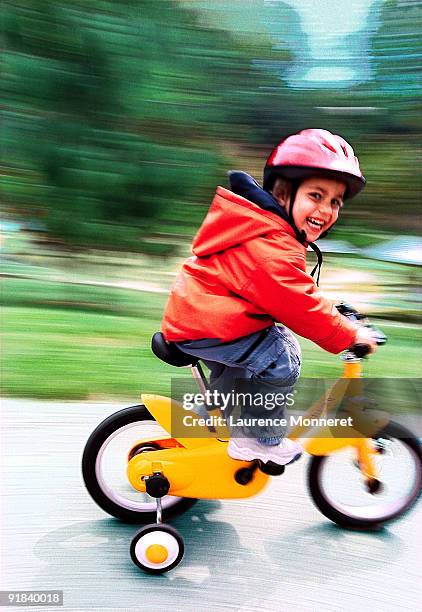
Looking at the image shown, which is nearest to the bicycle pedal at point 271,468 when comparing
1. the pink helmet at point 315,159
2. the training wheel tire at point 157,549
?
the training wheel tire at point 157,549

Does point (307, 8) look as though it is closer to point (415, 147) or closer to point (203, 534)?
point (415, 147)

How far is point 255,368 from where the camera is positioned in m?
2.03

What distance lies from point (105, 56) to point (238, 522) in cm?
284

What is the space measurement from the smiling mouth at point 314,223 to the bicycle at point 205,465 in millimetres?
306

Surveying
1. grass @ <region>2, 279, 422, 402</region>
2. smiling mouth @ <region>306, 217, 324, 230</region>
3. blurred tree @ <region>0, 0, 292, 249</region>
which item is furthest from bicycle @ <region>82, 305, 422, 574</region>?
blurred tree @ <region>0, 0, 292, 249</region>

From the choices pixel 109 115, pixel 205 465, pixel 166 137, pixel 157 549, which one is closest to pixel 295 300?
pixel 205 465

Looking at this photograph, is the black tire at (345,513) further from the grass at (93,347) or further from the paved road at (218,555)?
the grass at (93,347)

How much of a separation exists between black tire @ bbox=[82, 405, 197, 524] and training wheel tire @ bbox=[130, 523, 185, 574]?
0.78ft

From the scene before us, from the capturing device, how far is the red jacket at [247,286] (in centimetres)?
190

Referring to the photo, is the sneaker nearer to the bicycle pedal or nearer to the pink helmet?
the bicycle pedal

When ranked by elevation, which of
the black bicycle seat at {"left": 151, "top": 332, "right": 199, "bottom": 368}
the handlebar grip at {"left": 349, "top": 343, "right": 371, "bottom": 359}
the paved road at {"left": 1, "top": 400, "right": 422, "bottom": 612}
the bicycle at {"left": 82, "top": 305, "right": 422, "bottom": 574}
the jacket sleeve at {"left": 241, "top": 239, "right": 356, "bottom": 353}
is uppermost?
the jacket sleeve at {"left": 241, "top": 239, "right": 356, "bottom": 353}

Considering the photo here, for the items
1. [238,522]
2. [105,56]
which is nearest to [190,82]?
[105,56]

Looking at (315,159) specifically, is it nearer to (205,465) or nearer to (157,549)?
(205,465)

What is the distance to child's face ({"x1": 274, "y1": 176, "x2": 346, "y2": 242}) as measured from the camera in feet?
6.44
